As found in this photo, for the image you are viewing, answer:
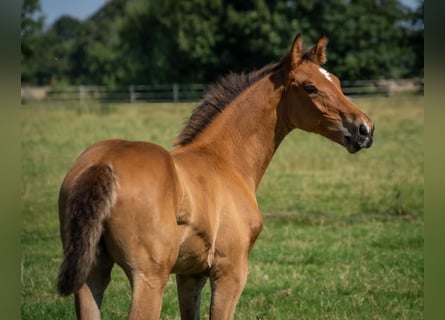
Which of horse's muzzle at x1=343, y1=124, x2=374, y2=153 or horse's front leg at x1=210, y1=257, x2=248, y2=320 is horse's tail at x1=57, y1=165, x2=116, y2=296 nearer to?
horse's front leg at x1=210, y1=257, x2=248, y2=320

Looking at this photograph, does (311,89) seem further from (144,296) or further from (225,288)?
(144,296)

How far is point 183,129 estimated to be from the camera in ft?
14.6

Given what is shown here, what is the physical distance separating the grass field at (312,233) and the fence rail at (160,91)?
1308cm

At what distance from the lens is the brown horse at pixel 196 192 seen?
3.02 metres

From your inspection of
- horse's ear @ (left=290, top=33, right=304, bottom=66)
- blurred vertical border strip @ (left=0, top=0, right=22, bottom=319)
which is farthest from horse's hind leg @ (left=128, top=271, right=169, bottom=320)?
horse's ear @ (left=290, top=33, right=304, bottom=66)

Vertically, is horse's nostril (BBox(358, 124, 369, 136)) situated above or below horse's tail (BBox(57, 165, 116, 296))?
above

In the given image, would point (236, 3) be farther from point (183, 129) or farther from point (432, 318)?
point (432, 318)

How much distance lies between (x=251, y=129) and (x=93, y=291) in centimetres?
186

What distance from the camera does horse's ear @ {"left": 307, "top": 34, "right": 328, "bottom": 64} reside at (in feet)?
15.1

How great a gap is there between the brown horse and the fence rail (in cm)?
2854

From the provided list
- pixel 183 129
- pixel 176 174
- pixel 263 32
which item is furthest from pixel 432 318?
pixel 263 32

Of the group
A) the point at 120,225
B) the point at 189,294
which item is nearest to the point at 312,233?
the point at 189,294

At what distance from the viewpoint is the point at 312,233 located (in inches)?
348

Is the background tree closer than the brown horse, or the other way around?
the brown horse
